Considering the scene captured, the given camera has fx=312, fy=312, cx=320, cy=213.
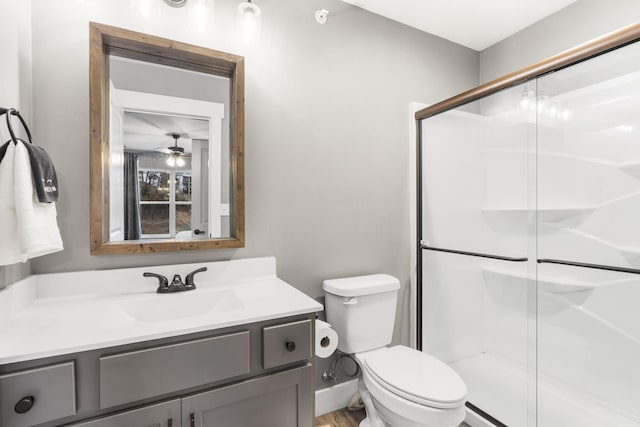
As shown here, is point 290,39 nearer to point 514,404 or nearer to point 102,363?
point 102,363

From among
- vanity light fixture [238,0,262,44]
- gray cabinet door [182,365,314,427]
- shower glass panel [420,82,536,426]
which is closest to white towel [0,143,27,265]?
gray cabinet door [182,365,314,427]

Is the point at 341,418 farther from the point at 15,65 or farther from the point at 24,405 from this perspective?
the point at 15,65

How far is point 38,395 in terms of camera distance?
81 cm

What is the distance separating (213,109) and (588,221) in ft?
Result: 5.90

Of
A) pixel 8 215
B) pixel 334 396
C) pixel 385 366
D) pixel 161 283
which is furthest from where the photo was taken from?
pixel 334 396

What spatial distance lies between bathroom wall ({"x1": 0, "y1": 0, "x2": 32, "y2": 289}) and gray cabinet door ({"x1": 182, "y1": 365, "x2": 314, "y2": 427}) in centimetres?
76

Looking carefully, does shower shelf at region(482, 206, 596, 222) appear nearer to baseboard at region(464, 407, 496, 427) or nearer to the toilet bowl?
the toilet bowl

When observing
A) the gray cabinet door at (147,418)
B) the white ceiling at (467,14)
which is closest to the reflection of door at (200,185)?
the gray cabinet door at (147,418)

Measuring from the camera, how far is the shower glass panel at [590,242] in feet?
4.17

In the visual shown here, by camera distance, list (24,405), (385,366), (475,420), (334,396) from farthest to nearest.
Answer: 1. (334,396)
2. (475,420)
3. (385,366)
4. (24,405)

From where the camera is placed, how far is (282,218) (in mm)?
1682

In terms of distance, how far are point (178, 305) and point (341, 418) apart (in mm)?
1166

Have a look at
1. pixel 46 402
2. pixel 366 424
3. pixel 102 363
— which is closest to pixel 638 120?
pixel 366 424

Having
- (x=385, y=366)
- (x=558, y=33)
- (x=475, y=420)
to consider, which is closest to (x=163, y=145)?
(x=385, y=366)
